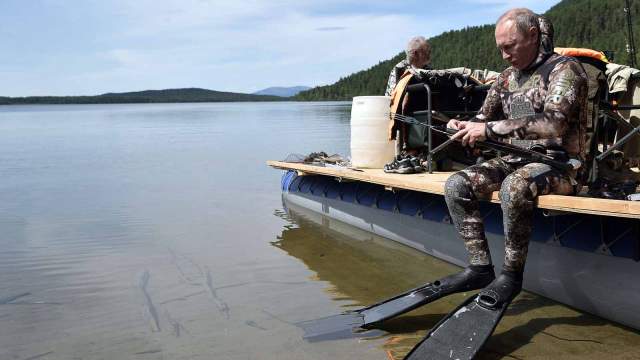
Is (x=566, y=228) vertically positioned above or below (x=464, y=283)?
above

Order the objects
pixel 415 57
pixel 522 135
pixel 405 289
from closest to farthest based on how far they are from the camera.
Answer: pixel 522 135
pixel 405 289
pixel 415 57

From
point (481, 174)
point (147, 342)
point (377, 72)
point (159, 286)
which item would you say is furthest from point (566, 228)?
point (377, 72)

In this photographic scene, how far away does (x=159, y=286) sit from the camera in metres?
7.11

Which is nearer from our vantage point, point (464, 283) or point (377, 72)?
point (464, 283)

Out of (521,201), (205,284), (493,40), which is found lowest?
(205,284)

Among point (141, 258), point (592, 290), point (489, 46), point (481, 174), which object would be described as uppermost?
point (489, 46)

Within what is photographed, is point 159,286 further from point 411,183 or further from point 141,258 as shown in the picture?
point 411,183

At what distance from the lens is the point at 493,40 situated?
139250 mm

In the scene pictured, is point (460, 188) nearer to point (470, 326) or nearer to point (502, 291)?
point (502, 291)

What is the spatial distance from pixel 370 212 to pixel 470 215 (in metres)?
3.81

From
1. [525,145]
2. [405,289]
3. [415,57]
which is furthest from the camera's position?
[415,57]

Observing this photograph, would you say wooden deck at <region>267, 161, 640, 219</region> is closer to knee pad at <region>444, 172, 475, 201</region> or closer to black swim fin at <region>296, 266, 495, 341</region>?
knee pad at <region>444, 172, 475, 201</region>

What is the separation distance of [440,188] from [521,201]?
137cm

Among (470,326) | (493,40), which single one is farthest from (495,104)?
(493,40)
